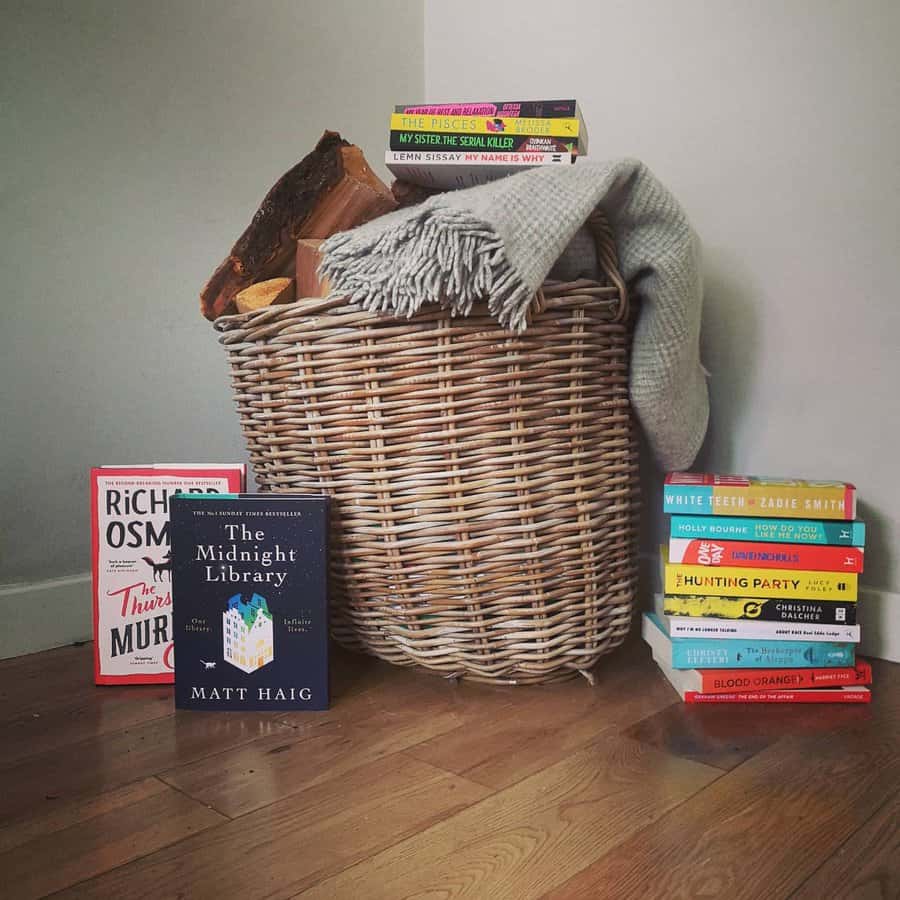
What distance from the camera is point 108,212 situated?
1222 mm

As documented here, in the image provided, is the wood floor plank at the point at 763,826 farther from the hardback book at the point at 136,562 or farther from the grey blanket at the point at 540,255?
the hardback book at the point at 136,562

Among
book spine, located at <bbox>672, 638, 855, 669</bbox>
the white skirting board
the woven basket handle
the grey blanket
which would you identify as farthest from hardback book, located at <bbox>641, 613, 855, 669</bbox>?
the white skirting board

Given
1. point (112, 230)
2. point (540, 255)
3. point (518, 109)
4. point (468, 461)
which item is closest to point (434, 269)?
point (540, 255)

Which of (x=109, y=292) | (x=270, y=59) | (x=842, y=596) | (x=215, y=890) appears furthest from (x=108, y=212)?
(x=842, y=596)

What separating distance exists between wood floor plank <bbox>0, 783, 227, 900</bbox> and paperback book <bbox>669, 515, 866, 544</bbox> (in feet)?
1.95

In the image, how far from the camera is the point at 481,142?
1.01 metres

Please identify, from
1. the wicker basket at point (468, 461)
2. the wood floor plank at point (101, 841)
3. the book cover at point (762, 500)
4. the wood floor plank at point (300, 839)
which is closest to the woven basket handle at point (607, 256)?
the wicker basket at point (468, 461)

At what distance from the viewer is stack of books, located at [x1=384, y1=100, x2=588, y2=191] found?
3.27 ft

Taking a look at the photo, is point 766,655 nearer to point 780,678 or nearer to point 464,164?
point 780,678

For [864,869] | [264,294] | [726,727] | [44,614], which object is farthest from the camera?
[44,614]

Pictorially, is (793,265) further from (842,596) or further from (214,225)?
(214,225)

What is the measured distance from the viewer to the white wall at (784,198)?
1.09 metres

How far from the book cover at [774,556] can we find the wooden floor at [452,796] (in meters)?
0.16

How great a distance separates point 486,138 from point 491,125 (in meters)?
0.02
